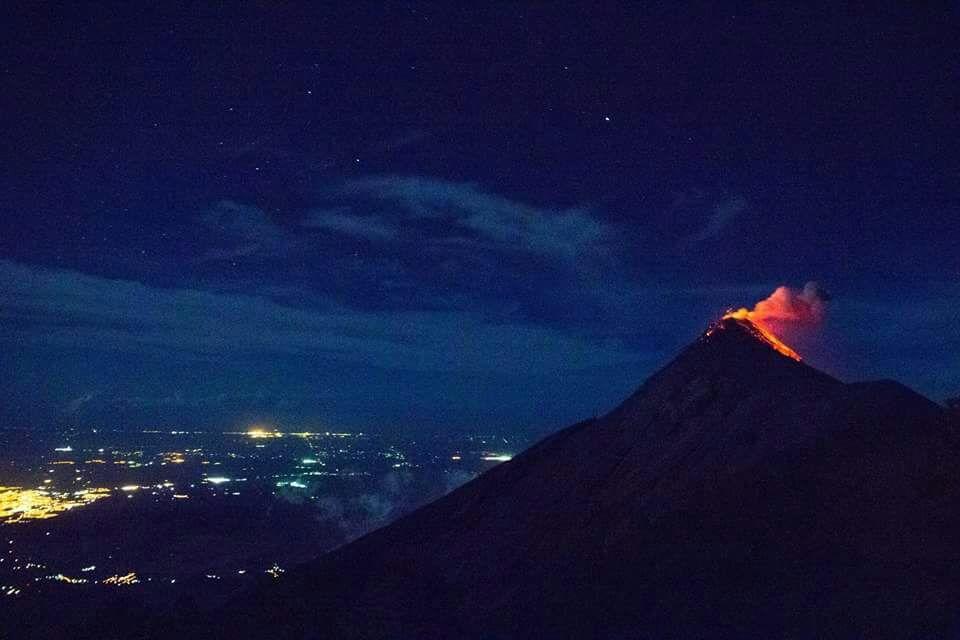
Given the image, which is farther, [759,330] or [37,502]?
[37,502]

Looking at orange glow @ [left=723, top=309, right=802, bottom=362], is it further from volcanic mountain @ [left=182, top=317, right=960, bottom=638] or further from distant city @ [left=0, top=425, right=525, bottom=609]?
distant city @ [left=0, top=425, right=525, bottom=609]

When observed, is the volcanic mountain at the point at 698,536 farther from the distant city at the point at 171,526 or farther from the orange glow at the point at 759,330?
the distant city at the point at 171,526

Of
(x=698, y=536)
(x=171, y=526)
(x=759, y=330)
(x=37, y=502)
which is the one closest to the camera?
(x=698, y=536)

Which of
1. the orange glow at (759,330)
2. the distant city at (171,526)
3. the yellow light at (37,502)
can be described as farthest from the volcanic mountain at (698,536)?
the yellow light at (37,502)

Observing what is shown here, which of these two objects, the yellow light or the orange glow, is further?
the yellow light

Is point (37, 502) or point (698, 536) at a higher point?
point (37, 502)

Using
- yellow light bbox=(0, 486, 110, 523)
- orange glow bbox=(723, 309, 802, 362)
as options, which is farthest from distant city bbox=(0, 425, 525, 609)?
orange glow bbox=(723, 309, 802, 362)

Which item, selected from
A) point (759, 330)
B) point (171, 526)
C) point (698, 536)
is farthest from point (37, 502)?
point (698, 536)

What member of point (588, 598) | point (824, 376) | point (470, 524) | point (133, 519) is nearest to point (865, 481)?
point (588, 598)

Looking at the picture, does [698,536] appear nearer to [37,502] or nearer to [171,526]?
[171,526]
